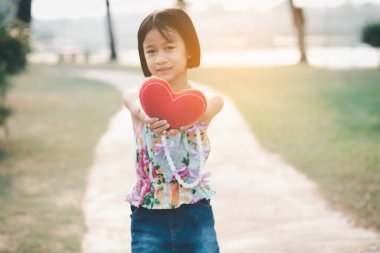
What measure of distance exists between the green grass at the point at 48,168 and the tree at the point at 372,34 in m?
11.3

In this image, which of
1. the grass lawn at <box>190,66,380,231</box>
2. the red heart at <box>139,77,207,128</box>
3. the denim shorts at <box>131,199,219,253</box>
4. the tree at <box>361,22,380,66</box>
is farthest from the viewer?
the tree at <box>361,22,380,66</box>

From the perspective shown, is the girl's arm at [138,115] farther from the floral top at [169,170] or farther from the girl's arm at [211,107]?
the girl's arm at [211,107]

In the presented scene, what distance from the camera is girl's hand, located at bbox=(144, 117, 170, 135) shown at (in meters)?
2.04

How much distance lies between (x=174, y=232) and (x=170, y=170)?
0.86ft

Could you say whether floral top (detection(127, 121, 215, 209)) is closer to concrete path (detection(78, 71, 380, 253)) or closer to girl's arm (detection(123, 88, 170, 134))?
girl's arm (detection(123, 88, 170, 134))

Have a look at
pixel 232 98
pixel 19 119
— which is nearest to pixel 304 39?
pixel 232 98

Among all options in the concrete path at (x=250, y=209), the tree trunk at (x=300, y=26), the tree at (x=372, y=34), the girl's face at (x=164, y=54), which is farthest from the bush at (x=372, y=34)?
the girl's face at (x=164, y=54)

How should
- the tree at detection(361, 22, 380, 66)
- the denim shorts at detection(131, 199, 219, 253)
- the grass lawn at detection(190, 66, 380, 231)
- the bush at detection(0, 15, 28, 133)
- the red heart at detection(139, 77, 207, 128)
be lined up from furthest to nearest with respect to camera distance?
1. the tree at detection(361, 22, 380, 66)
2. the bush at detection(0, 15, 28, 133)
3. the grass lawn at detection(190, 66, 380, 231)
4. the denim shorts at detection(131, 199, 219, 253)
5. the red heart at detection(139, 77, 207, 128)

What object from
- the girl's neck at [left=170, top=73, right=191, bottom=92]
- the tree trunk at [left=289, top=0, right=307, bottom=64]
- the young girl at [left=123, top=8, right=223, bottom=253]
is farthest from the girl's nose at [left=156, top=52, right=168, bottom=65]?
the tree trunk at [left=289, top=0, right=307, bottom=64]

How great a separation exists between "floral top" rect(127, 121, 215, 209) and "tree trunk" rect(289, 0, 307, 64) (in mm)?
24315

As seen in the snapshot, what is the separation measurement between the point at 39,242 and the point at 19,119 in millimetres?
7325

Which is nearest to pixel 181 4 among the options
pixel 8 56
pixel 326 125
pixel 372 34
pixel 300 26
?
pixel 8 56

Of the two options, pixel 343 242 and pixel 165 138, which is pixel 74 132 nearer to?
pixel 343 242

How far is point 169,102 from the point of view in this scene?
6.72 feet
